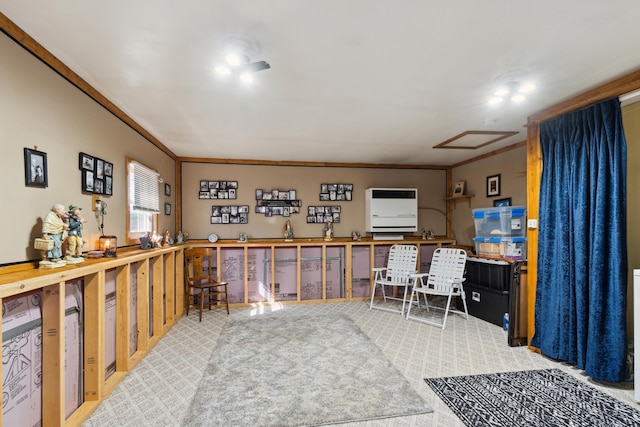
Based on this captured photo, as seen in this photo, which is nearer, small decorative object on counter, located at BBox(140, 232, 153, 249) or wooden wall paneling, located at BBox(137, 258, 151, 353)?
wooden wall paneling, located at BBox(137, 258, 151, 353)

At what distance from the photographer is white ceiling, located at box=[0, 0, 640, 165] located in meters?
1.72

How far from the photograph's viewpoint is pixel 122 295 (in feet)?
9.26

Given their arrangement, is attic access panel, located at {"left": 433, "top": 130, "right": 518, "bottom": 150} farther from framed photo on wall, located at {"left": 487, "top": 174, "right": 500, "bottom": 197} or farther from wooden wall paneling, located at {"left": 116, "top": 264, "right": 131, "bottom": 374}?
wooden wall paneling, located at {"left": 116, "top": 264, "right": 131, "bottom": 374}

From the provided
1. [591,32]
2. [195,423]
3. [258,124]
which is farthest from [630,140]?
[195,423]

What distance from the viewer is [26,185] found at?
1.92 metres

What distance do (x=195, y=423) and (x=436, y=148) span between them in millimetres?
4451

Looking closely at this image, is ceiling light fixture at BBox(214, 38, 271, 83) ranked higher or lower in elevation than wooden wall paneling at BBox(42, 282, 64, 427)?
higher

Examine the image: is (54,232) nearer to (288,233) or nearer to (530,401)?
(530,401)

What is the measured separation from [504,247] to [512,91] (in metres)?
2.27

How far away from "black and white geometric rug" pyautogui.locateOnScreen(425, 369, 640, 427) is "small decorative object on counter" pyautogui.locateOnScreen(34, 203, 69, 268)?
2837 millimetres

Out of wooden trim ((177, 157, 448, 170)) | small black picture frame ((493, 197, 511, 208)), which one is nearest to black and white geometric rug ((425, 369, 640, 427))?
small black picture frame ((493, 197, 511, 208))

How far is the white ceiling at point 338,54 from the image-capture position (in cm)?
172

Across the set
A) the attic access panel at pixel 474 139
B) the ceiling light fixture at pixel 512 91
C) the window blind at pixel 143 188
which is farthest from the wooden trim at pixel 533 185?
the window blind at pixel 143 188

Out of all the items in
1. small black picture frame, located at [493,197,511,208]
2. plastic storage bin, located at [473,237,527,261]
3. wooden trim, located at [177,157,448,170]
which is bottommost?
plastic storage bin, located at [473,237,527,261]
